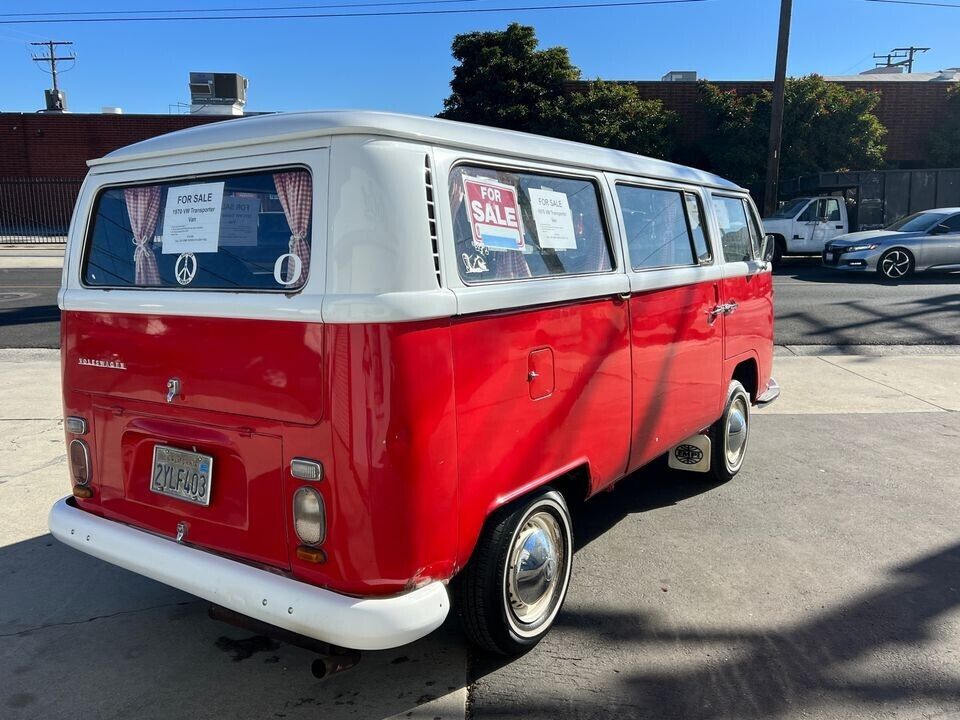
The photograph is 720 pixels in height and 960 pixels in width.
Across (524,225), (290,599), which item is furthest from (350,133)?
(290,599)

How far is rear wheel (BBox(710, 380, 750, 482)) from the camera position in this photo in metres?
5.09

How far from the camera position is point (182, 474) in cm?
292

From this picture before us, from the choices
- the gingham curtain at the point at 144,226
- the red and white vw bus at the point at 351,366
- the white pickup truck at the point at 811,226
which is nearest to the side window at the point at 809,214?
the white pickup truck at the point at 811,226

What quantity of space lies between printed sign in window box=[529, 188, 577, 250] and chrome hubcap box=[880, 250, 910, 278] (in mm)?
15116

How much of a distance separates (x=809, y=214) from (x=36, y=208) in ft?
91.2

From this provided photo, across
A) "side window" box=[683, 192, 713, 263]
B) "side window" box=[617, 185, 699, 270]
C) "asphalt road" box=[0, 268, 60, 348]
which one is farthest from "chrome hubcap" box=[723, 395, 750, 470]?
"asphalt road" box=[0, 268, 60, 348]

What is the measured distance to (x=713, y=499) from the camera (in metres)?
5.00

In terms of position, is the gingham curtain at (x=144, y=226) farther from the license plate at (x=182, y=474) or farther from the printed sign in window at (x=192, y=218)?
the license plate at (x=182, y=474)

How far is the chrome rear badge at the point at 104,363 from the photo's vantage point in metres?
A: 3.04

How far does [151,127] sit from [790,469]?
30.9m

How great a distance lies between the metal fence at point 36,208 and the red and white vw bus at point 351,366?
29.5 m

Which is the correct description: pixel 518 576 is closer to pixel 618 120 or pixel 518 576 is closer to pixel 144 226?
pixel 144 226

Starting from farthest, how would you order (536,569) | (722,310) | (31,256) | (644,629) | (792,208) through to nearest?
(31,256) → (792,208) → (722,310) → (644,629) → (536,569)

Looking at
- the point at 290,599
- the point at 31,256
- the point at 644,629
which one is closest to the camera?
the point at 290,599
